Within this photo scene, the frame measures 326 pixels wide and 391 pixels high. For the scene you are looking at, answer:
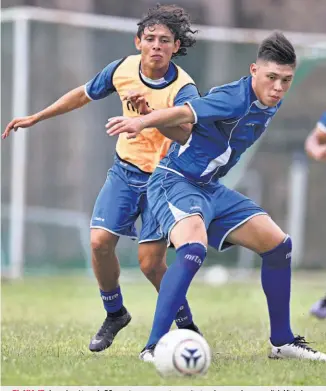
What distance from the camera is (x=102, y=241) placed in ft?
21.0

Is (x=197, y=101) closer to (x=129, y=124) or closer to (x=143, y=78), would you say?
(x=129, y=124)

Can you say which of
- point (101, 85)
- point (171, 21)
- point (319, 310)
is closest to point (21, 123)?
point (101, 85)

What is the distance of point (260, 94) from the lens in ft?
18.4

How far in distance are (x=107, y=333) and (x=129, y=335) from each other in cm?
74

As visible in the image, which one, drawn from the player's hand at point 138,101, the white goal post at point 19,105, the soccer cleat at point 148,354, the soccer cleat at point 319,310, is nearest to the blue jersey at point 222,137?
the player's hand at point 138,101

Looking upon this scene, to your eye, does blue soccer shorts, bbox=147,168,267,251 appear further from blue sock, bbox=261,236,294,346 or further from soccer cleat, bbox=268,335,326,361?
soccer cleat, bbox=268,335,326,361

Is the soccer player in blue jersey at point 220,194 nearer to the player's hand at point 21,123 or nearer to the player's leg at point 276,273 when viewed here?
the player's leg at point 276,273

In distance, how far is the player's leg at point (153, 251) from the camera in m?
6.35

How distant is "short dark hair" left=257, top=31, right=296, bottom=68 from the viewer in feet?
18.3

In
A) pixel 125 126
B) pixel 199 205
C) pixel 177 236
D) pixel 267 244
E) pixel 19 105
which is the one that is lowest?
pixel 19 105

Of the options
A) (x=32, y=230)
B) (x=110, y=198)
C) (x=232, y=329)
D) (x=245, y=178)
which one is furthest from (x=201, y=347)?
(x=245, y=178)

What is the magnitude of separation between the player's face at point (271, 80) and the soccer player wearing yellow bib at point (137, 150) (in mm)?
659

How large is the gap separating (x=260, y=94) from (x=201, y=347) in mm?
1487

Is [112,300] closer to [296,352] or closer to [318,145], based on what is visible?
[296,352]
